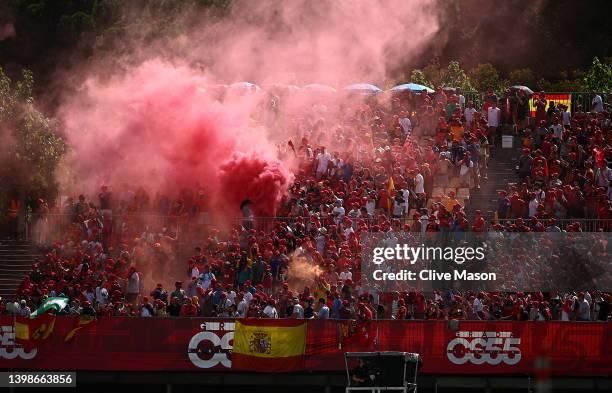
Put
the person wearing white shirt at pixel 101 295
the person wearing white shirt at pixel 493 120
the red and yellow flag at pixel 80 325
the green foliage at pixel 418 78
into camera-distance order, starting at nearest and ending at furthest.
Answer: the red and yellow flag at pixel 80 325, the person wearing white shirt at pixel 101 295, the person wearing white shirt at pixel 493 120, the green foliage at pixel 418 78

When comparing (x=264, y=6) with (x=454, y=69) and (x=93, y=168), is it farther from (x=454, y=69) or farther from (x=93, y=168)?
(x=454, y=69)

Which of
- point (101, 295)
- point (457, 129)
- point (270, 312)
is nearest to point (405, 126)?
point (457, 129)

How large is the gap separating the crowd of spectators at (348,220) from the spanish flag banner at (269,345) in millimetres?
1012

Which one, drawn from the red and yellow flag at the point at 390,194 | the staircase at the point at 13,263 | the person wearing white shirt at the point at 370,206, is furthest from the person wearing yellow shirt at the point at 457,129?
the staircase at the point at 13,263

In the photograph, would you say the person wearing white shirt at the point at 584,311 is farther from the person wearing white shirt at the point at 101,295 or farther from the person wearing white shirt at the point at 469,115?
the person wearing white shirt at the point at 101,295

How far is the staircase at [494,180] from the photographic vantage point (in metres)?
33.8

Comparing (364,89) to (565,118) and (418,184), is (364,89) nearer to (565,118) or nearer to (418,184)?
(565,118)

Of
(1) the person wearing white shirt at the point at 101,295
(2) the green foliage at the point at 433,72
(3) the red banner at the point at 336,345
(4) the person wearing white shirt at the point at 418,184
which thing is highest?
(2) the green foliage at the point at 433,72

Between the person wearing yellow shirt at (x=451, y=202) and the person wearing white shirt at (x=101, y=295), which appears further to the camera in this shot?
the person wearing yellow shirt at (x=451, y=202)

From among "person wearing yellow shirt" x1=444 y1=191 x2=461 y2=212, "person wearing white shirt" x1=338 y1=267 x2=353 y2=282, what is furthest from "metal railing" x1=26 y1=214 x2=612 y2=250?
"person wearing white shirt" x1=338 y1=267 x2=353 y2=282

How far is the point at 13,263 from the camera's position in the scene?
3553 cm

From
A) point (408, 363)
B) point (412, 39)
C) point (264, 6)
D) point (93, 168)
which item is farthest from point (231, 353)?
point (412, 39)

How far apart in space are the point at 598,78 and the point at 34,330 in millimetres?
39266

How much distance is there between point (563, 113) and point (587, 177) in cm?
398
